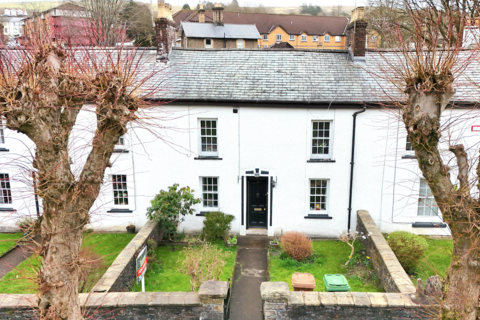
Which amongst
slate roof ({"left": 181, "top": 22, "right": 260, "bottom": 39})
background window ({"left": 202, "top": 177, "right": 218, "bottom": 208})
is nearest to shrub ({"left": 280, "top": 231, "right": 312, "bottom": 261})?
background window ({"left": 202, "top": 177, "right": 218, "bottom": 208})

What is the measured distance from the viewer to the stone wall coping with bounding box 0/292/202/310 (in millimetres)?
8445

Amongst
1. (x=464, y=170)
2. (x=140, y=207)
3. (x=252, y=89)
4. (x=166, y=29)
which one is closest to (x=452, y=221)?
(x=464, y=170)

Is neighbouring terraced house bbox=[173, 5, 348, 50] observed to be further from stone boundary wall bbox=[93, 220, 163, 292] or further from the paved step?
stone boundary wall bbox=[93, 220, 163, 292]

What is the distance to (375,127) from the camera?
1454cm

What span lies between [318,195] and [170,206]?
6125 mm

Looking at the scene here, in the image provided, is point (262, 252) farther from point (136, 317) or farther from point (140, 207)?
point (136, 317)

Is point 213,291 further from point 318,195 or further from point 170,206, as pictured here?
point 318,195

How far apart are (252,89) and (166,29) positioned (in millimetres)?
5089

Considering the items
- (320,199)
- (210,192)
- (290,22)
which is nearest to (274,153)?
A: (320,199)

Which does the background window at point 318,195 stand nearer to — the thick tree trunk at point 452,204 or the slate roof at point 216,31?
the thick tree trunk at point 452,204

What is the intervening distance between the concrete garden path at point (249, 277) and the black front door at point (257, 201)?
2.47 feet

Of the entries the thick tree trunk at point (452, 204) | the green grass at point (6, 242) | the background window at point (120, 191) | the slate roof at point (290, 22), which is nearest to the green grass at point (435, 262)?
the thick tree trunk at point (452, 204)

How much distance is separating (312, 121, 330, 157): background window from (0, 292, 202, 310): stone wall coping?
8.46m

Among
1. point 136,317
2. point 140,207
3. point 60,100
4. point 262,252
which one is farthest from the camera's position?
point 140,207
